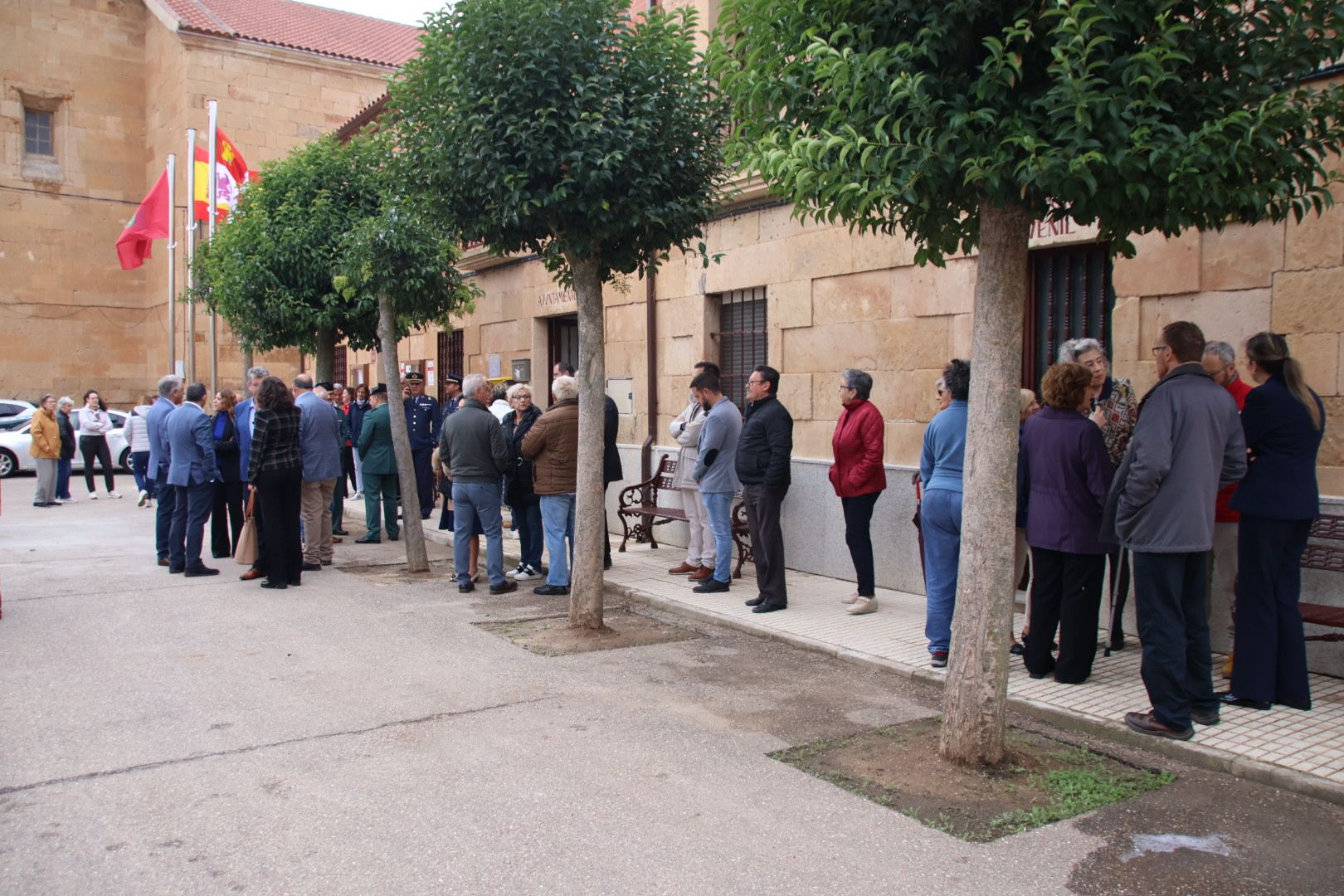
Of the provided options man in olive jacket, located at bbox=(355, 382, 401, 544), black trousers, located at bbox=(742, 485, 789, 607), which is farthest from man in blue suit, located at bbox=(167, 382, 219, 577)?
black trousers, located at bbox=(742, 485, 789, 607)

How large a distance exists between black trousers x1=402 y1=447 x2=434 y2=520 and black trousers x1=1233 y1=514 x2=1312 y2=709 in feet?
30.1

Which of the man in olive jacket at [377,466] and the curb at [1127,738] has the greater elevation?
the man in olive jacket at [377,466]

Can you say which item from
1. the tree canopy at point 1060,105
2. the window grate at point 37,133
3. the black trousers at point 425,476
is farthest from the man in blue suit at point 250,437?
the window grate at point 37,133

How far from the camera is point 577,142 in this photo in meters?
6.83

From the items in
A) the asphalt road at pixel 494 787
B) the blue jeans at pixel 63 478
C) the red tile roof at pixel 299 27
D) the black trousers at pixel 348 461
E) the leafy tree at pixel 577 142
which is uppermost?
the red tile roof at pixel 299 27

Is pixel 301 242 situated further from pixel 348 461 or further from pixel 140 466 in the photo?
pixel 140 466

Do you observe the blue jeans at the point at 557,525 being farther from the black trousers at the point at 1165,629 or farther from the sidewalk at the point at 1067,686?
the black trousers at the point at 1165,629

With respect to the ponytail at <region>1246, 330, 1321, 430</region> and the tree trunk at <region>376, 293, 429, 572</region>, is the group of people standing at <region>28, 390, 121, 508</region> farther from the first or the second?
the ponytail at <region>1246, 330, 1321, 430</region>

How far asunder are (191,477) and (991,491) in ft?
25.7

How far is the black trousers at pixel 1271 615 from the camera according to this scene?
17.4ft

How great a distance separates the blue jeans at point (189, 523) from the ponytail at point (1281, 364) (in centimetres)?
867

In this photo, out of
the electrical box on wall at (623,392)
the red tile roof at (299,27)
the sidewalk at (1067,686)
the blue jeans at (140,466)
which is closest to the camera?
the sidewalk at (1067,686)

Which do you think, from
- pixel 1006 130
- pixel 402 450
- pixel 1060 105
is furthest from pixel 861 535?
pixel 402 450

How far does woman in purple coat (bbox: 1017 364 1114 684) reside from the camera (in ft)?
18.6
